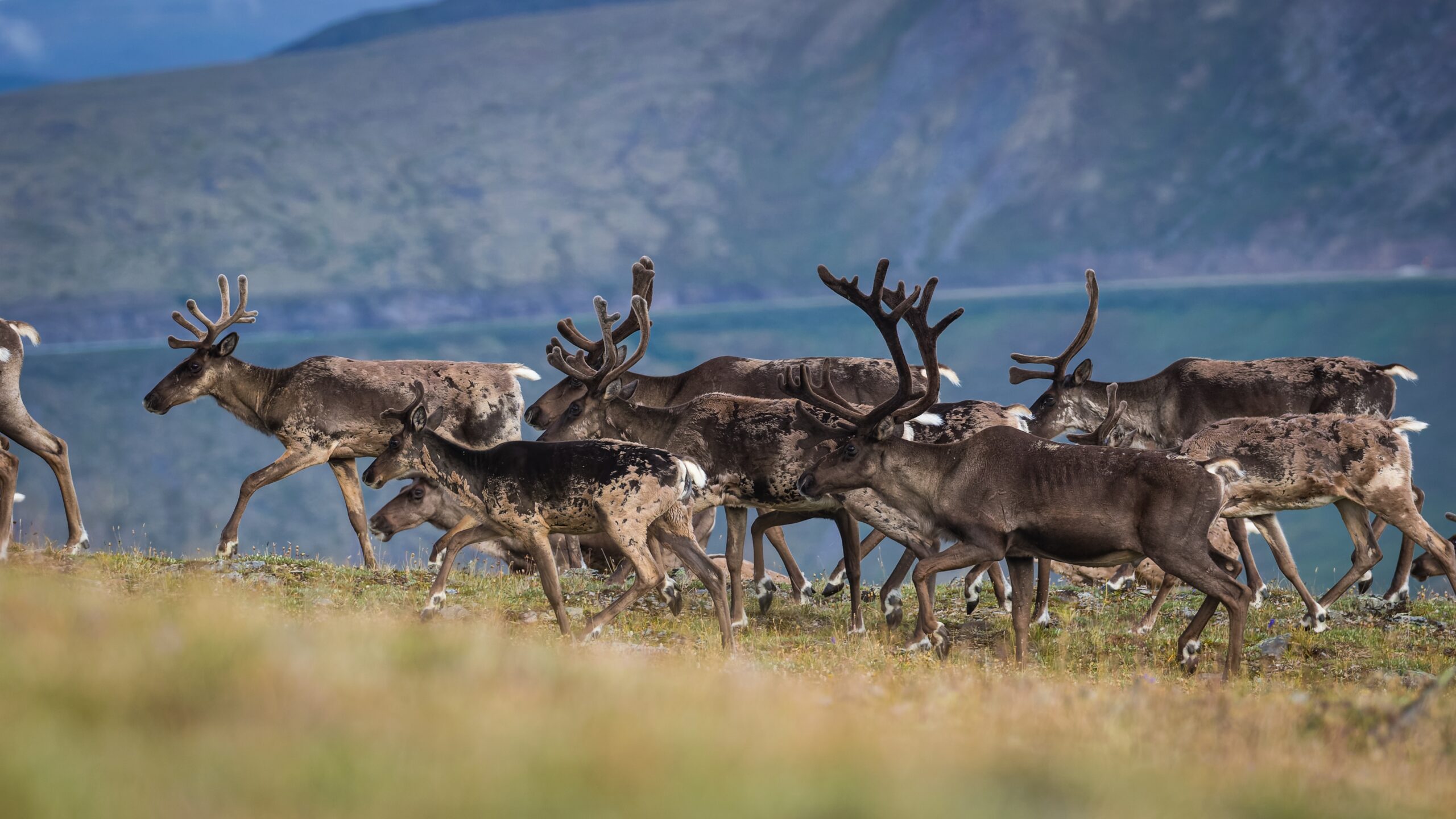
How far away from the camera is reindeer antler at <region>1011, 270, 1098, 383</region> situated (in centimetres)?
1435

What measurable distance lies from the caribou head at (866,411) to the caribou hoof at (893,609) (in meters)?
1.17

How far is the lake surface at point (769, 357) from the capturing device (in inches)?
2227

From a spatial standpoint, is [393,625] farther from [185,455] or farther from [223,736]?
[185,455]

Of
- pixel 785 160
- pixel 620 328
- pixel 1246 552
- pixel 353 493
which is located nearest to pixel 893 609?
pixel 1246 552

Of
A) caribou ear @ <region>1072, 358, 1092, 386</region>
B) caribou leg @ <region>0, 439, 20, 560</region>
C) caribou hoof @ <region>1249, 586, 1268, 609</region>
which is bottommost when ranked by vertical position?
caribou hoof @ <region>1249, 586, 1268, 609</region>

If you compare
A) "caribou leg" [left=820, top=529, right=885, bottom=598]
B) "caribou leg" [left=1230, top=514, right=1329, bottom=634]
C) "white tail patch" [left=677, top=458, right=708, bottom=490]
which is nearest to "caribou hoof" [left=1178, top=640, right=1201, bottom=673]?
"caribou leg" [left=1230, top=514, right=1329, bottom=634]

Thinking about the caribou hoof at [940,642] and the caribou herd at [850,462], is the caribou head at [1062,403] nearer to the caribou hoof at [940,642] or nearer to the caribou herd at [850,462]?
the caribou herd at [850,462]

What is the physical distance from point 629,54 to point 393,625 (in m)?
177

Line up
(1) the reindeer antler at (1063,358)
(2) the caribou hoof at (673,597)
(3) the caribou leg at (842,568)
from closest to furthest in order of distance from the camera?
(2) the caribou hoof at (673,597)
(3) the caribou leg at (842,568)
(1) the reindeer antler at (1063,358)

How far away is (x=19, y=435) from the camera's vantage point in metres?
13.6

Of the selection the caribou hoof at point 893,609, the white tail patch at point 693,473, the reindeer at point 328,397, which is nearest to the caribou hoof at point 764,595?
the caribou hoof at point 893,609

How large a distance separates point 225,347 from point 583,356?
3.64 metres

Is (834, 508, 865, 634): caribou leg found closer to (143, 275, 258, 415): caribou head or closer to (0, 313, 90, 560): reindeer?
(143, 275, 258, 415): caribou head

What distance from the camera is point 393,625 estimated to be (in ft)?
26.5
